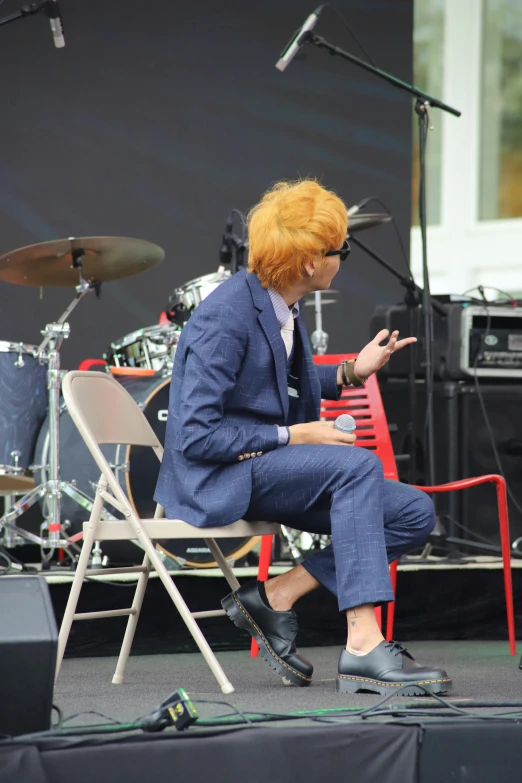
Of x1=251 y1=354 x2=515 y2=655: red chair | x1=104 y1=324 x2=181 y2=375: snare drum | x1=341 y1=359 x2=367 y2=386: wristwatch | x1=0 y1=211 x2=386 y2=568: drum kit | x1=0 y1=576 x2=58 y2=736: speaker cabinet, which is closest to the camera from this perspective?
x1=0 y1=576 x2=58 y2=736: speaker cabinet

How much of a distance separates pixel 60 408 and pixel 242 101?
80.2 inches

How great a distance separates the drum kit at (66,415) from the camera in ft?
12.0

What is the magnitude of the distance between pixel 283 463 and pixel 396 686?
0.52 m

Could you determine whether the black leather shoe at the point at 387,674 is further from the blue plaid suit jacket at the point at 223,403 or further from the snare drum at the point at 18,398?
the snare drum at the point at 18,398

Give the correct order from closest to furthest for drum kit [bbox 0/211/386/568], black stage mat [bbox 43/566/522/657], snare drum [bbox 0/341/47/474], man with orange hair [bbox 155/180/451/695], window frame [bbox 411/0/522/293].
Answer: man with orange hair [bbox 155/180/451/695] < black stage mat [bbox 43/566/522/657] < drum kit [bbox 0/211/386/568] < snare drum [bbox 0/341/47/474] < window frame [bbox 411/0/522/293]

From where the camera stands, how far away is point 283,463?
2.22 m

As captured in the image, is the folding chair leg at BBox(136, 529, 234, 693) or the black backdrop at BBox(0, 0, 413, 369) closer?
the folding chair leg at BBox(136, 529, 234, 693)

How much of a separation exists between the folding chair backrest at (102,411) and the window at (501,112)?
4.16 m

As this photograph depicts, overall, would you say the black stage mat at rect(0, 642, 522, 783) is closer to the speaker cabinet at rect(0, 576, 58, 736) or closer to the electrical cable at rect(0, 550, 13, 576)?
the speaker cabinet at rect(0, 576, 58, 736)

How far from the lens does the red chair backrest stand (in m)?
2.99

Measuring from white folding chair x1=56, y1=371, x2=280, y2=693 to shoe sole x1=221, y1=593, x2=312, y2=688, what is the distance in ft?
0.31

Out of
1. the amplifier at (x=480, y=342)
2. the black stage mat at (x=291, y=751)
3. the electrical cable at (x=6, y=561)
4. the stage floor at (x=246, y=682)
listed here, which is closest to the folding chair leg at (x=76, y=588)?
the stage floor at (x=246, y=682)

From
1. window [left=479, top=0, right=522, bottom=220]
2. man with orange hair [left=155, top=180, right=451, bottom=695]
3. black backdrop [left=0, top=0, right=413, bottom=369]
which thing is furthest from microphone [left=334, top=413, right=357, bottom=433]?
window [left=479, top=0, right=522, bottom=220]

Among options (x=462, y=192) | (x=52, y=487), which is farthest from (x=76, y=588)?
(x=462, y=192)
